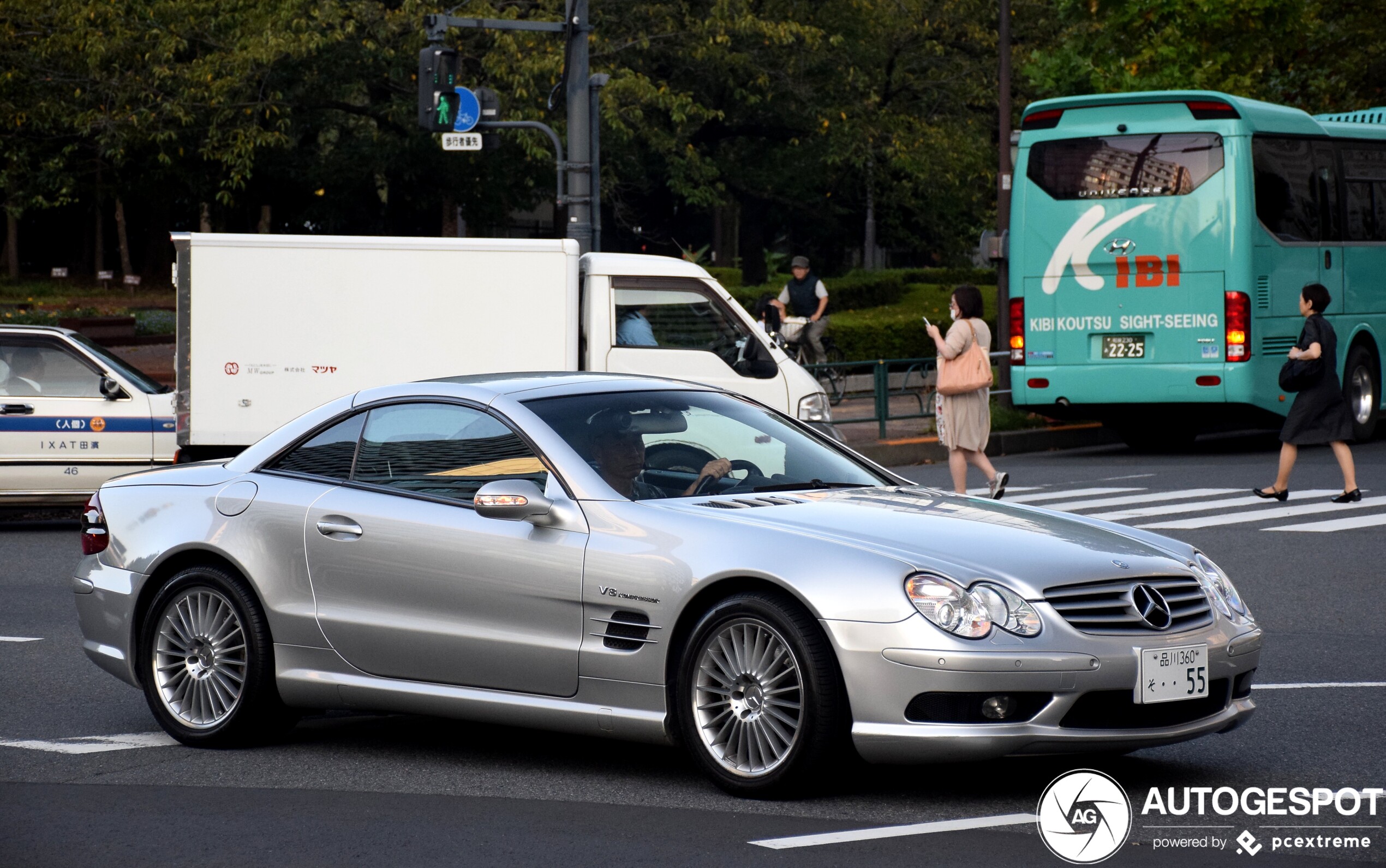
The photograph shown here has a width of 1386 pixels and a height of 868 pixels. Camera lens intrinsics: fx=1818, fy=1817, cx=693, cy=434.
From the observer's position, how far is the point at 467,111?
60.6ft

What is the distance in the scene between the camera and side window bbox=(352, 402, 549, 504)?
6438mm

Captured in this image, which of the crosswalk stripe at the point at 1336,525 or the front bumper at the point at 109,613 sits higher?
the front bumper at the point at 109,613

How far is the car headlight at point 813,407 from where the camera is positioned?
1458 cm

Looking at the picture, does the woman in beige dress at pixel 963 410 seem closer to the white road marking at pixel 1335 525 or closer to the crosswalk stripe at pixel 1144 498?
the crosswalk stripe at pixel 1144 498

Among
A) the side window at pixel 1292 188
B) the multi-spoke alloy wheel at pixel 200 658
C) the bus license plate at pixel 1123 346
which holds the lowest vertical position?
the multi-spoke alloy wheel at pixel 200 658

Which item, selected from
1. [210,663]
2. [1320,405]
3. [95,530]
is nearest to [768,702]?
[210,663]

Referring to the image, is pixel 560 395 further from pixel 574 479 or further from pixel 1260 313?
pixel 1260 313

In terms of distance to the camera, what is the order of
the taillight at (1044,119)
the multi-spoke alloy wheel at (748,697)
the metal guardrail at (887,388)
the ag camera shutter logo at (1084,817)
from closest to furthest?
the ag camera shutter logo at (1084,817)
the multi-spoke alloy wheel at (748,697)
the taillight at (1044,119)
the metal guardrail at (887,388)

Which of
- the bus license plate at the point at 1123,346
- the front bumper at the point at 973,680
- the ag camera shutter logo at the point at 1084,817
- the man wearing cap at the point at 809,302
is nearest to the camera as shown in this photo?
the ag camera shutter logo at the point at 1084,817

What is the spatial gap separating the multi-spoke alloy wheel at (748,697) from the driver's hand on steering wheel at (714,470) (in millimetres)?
851

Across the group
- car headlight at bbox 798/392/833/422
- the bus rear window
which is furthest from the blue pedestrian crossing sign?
the bus rear window

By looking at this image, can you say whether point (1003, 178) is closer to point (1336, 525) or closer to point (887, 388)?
point (887, 388)

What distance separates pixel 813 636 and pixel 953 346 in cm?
909

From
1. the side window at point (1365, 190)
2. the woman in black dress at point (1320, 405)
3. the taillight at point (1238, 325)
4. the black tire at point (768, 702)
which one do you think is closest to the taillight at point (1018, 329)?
the taillight at point (1238, 325)
